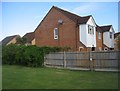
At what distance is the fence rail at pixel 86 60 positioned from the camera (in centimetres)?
1967

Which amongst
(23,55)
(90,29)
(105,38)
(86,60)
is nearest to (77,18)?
(90,29)

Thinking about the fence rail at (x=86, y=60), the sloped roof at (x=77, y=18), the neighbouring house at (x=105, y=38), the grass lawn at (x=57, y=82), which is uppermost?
the sloped roof at (x=77, y=18)

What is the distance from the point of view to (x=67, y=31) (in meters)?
35.8

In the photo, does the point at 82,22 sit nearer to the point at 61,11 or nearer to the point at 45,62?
the point at 61,11

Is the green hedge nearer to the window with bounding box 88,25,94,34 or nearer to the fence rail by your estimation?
the fence rail

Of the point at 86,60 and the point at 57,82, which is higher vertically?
the point at 86,60

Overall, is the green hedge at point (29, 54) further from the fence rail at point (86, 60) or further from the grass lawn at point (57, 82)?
the grass lawn at point (57, 82)

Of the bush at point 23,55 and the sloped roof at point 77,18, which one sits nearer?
the bush at point 23,55

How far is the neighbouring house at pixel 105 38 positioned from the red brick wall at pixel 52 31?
824 cm

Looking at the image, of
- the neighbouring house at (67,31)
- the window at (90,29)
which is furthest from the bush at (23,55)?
the window at (90,29)

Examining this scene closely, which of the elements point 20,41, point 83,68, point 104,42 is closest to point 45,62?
point 83,68

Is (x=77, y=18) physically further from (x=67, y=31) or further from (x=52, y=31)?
(x=52, y=31)

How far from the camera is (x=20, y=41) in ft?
178

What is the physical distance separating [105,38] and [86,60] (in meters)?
24.0
